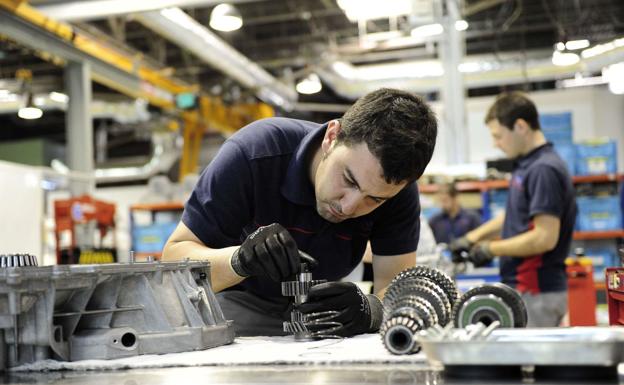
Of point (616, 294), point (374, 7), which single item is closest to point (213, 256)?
point (616, 294)

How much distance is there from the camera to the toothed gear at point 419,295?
113 cm

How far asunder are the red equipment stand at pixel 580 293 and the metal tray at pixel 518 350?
471 centimetres

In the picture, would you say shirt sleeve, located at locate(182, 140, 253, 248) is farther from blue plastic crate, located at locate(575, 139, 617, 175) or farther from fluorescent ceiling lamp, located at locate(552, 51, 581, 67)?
fluorescent ceiling lamp, located at locate(552, 51, 581, 67)

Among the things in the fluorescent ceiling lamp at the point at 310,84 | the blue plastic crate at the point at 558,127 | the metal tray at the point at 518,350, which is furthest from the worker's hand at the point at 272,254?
the fluorescent ceiling lamp at the point at 310,84

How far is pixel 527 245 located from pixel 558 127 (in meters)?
3.83

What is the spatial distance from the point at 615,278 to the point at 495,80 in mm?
7436

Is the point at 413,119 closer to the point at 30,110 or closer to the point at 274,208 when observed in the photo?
the point at 274,208

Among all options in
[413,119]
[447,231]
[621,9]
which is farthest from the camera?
[621,9]

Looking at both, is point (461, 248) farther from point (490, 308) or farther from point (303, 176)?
point (490, 308)

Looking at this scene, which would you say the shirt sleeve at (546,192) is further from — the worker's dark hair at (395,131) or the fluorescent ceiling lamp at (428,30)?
the fluorescent ceiling lamp at (428,30)

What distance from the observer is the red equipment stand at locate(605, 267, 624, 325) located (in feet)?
4.52

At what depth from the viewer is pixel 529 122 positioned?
3.18m

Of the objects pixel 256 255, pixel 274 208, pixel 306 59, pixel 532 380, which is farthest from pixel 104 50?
pixel 532 380

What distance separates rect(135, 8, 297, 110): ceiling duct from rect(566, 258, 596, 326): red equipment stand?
3680mm
